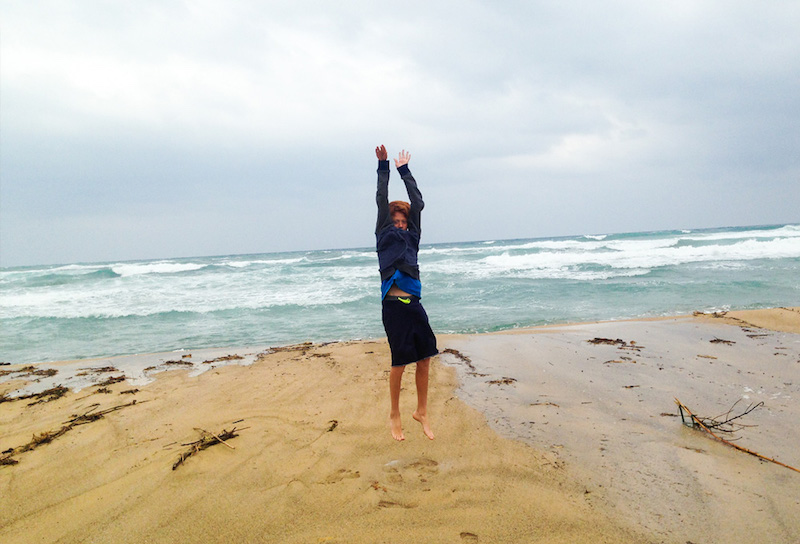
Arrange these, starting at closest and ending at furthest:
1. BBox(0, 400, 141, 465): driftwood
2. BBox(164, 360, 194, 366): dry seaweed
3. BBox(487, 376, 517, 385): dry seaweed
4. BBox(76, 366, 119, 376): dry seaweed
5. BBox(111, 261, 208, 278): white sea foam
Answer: BBox(0, 400, 141, 465): driftwood → BBox(487, 376, 517, 385): dry seaweed → BBox(76, 366, 119, 376): dry seaweed → BBox(164, 360, 194, 366): dry seaweed → BBox(111, 261, 208, 278): white sea foam

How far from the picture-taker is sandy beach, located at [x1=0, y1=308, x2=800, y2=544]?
2408 millimetres

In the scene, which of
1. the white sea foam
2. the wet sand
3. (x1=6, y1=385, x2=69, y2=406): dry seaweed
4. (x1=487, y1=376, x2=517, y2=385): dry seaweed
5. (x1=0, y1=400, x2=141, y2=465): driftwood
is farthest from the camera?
the white sea foam

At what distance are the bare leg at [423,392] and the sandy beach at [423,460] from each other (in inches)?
4.3

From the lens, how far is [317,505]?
2.64 m

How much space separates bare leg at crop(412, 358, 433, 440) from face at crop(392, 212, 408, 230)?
1.16 metres

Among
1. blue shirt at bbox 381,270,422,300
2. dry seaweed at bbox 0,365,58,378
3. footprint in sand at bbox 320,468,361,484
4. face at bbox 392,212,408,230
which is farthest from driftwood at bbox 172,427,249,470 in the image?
dry seaweed at bbox 0,365,58,378

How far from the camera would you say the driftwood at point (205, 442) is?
3.28 meters

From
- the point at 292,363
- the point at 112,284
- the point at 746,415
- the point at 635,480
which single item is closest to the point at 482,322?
the point at 292,363

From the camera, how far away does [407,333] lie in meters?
3.30

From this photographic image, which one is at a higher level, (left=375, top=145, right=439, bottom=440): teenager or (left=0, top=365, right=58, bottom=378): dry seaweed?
(left=375, top=145, right=439, bottom=440): teenager

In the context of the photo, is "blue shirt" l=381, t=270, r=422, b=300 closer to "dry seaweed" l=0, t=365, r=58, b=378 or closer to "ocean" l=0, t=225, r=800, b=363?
"ocean" l=0, t=225, r=800, b=363

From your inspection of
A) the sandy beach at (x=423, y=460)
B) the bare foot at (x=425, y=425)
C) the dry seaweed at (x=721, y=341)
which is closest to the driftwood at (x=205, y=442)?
the sandy beach at (x=423, y=460)

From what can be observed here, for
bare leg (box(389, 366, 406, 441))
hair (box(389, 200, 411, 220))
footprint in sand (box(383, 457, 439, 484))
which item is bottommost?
footprint in sand (box(383, 457, 439, 484))

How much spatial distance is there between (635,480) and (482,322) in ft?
25.3
